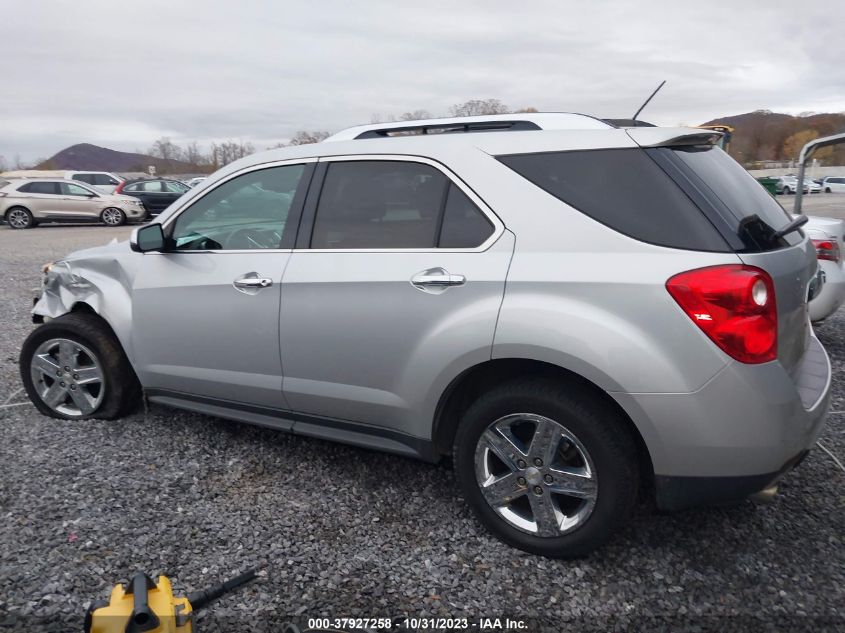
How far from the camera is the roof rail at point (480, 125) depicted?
288 centimetres

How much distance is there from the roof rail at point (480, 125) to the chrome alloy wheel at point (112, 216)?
20115 millimetres

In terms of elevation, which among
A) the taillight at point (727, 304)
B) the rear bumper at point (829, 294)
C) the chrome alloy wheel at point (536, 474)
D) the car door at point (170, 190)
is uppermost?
the taillight at point (727, 304)

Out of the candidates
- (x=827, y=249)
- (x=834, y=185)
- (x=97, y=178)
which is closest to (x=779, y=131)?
(x=834, y=185)

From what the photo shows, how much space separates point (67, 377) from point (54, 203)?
64.0ft

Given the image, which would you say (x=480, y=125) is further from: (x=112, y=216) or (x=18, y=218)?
(x=18, y=218)

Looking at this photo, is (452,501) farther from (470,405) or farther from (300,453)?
(300,453)

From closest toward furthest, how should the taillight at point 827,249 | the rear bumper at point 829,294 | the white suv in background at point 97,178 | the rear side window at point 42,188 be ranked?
the rear bumper at point 829,294, the taillight at point 827,249, the rear side window at point 42,188, the white suv in background at point 97,178

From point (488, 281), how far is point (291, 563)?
139 centimetres

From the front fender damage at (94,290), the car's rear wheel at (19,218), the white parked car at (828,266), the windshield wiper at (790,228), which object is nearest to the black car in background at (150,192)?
the car's rear wheel at (19,218)

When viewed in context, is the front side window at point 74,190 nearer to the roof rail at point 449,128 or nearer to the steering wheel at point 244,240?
the steering wheel at point 244,240

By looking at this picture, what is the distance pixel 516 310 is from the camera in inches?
103

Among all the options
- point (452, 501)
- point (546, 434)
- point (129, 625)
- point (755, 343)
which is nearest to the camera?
point (129, 625)

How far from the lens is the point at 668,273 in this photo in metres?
2.38

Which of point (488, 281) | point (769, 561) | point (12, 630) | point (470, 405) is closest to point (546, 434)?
point (470, 405)
